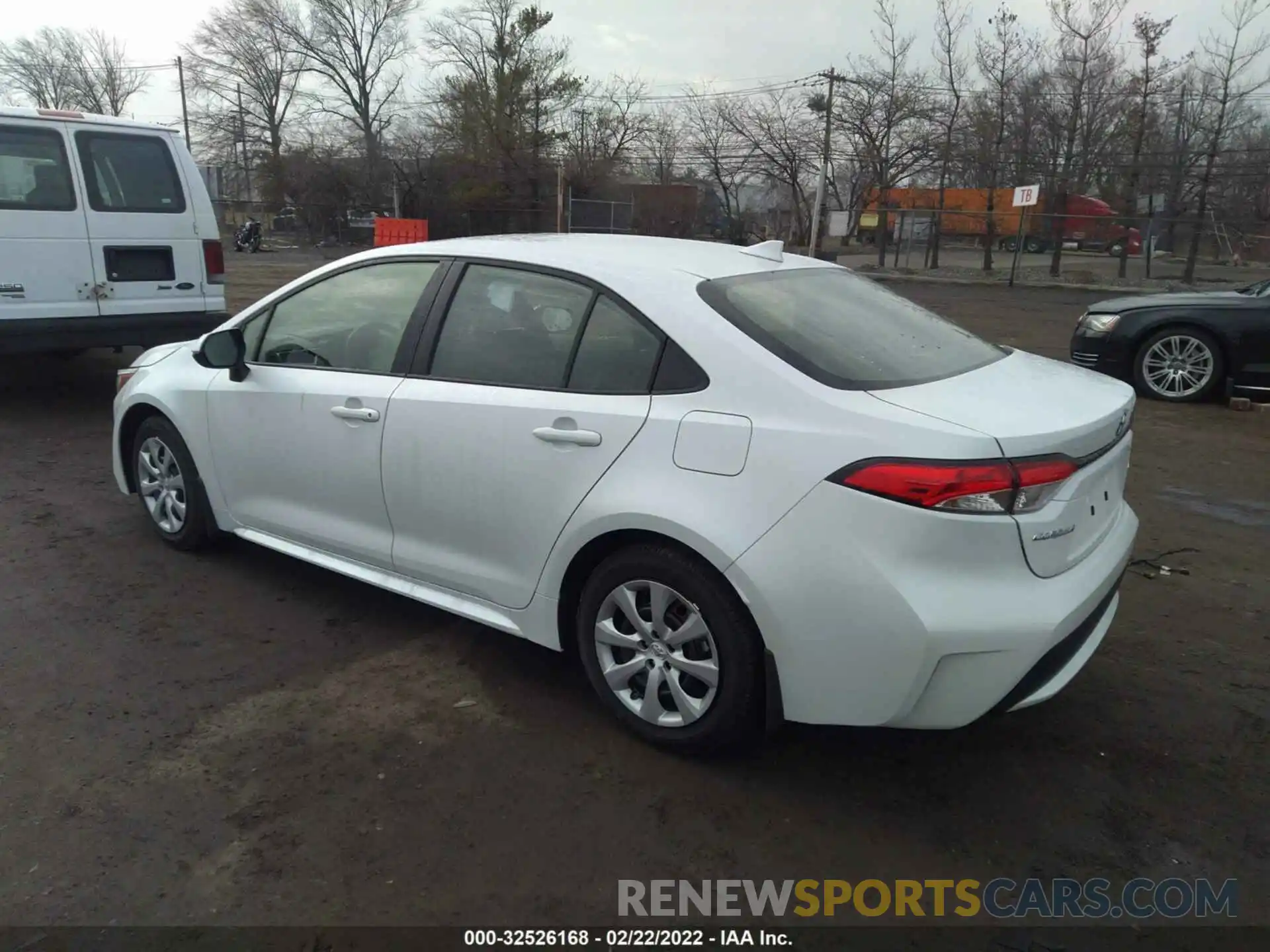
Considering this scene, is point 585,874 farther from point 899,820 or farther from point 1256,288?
point 1256,288

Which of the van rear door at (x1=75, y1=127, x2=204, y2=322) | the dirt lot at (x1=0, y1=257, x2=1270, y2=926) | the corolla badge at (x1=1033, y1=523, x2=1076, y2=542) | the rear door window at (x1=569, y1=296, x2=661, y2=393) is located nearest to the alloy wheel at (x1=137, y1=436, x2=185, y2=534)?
the dirt lot at (x1=0, y1=257, x2=1270, y2=926)

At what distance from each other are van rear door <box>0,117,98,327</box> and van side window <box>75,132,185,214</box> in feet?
0.47

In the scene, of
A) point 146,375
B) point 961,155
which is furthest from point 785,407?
point 961,155

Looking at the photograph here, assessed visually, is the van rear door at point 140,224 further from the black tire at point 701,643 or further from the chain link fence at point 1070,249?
the chain link fence at point 1070,249

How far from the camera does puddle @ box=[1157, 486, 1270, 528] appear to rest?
567 cm

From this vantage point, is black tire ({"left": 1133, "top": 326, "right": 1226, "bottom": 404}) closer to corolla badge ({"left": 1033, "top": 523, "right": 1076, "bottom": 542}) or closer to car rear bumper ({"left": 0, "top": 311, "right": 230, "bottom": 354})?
corolla badge ({"left": 1033, "top": 523, "right": 1076, "bottom": 542})

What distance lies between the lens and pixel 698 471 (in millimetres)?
2887

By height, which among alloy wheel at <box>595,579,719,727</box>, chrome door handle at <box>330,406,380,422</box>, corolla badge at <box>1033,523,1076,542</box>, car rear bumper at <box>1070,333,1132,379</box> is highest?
chrome door handle at <box>330,406,380,422</box>

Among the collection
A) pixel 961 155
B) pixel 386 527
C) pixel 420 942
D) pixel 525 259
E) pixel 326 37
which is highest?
pixel 326 37

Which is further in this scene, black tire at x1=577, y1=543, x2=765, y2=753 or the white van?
the white van

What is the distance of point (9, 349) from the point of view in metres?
6.99

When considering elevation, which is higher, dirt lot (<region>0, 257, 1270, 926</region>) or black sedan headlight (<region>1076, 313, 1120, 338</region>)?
black sedan headlight (<region>1076, 313, 1120, 338</region>)

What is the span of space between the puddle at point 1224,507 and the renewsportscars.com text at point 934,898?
369 centimetres

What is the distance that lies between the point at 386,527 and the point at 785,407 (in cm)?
175
